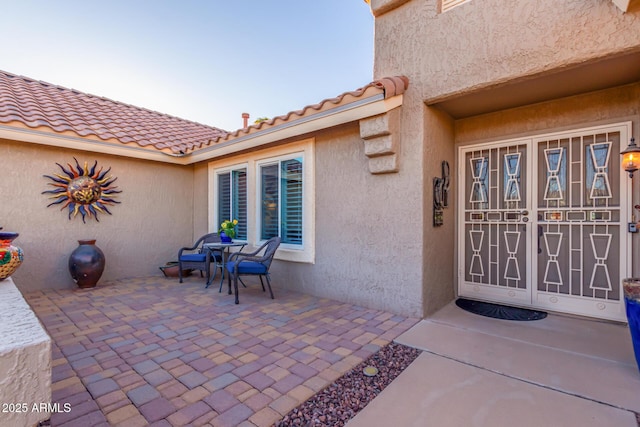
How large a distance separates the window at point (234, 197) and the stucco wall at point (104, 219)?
1129 mm

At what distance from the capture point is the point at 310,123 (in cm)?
475

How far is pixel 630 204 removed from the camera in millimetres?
3762

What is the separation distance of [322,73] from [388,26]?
10231mm

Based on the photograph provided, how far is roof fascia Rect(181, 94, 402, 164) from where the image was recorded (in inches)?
161

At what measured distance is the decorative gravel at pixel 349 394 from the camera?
213 centimetres

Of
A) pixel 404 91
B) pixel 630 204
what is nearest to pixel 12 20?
pixel 404 91

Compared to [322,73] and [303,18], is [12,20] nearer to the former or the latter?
[303,18]

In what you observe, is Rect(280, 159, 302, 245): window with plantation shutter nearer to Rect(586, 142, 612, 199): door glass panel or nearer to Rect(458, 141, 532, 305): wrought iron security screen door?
Rect(458, 141, 532, 305): wrought iron security screen door

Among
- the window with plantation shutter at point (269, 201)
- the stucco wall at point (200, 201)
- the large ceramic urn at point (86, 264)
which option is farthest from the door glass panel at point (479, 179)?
the large ceramic urn at point (86, 264)

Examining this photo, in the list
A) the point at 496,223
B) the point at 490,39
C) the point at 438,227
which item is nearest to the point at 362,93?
the point at 490,39

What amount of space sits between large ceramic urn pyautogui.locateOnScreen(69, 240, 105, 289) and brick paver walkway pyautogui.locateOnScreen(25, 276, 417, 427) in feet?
1.60

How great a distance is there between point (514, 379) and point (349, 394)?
1524mm

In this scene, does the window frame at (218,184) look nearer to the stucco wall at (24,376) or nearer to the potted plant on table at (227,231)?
the potted plant on table at (227,231)

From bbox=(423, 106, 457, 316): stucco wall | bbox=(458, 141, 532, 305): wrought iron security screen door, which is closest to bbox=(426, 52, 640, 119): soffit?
bbox=(423, 106, 457, 316): stucco wall
